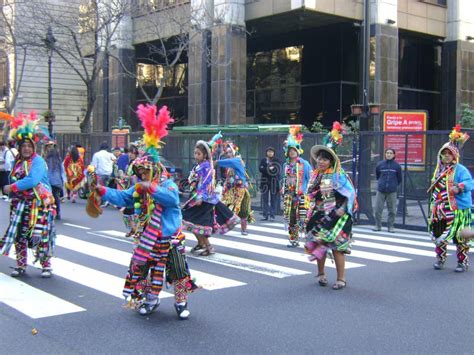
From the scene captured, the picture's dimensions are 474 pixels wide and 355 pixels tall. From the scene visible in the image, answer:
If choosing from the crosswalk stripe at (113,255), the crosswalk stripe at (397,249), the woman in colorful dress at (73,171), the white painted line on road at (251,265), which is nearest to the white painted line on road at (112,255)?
the crosswalk stripe at (113,255)

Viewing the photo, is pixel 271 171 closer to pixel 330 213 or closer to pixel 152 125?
pixel 330 213

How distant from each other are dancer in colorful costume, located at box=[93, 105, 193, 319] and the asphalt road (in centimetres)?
32

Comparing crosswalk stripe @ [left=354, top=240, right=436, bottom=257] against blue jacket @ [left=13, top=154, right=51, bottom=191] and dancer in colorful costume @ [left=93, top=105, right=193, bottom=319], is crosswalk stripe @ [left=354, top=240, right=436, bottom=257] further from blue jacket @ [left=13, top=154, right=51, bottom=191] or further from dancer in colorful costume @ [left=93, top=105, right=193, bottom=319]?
blue jacket @ [left=13, top=154, right=51, bottom=191]

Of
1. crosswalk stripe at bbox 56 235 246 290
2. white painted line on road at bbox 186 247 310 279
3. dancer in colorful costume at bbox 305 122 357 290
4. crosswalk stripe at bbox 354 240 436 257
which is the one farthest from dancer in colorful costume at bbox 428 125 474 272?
crosswalk stripe at bbox 56 235 246 290

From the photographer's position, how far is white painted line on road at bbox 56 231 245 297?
7.57 m

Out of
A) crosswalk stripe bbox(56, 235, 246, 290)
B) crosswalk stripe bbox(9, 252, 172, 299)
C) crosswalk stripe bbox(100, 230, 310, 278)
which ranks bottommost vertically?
crosswalk stripe bbox(100, 230, 310, 278)

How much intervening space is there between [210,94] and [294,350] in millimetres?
25953

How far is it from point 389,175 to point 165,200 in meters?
8.23

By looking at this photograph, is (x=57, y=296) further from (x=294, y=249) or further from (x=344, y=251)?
(x=294, y=249)

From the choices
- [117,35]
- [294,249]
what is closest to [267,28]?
[117,35]

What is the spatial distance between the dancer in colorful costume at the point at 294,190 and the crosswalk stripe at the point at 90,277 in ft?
12.4

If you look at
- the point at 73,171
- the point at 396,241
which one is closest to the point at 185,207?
the point at 396,241

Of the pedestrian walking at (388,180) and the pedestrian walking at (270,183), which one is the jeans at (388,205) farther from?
the pedestrian walking at (270,183)

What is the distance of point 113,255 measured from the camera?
9469mm
